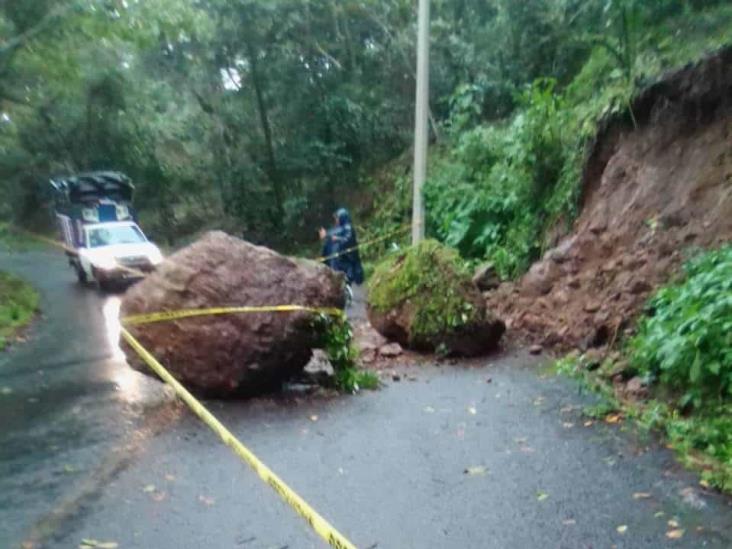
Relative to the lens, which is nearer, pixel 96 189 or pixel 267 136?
pixel 96 189

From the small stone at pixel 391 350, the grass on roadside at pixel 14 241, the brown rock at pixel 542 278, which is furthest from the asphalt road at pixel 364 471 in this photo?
the grass on roadside at pixel 14 241

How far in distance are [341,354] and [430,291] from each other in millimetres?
2209

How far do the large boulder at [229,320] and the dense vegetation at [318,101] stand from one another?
18.6ft

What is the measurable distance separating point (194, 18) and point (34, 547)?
15552 millimetres

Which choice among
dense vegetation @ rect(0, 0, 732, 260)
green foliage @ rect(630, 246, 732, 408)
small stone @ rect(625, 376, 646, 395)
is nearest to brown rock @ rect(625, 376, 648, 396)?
small stone @ rect(625, 376, 646, 395)

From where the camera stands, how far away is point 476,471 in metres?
6.42

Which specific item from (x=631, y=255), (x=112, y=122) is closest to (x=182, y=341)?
(x=631, y=255)

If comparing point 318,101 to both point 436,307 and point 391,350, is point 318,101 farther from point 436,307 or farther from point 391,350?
point 436,307

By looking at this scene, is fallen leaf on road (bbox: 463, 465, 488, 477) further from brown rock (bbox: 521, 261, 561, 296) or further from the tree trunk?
the tree trunk

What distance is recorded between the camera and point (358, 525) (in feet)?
18.0

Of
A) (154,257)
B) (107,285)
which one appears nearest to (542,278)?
(154,257)

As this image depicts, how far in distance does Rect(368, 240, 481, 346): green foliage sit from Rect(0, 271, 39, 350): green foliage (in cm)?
701

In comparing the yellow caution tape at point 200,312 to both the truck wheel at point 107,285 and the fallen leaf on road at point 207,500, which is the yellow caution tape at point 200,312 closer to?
the fallen leaf on road at point 207,500

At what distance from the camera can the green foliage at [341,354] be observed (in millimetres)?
8711
